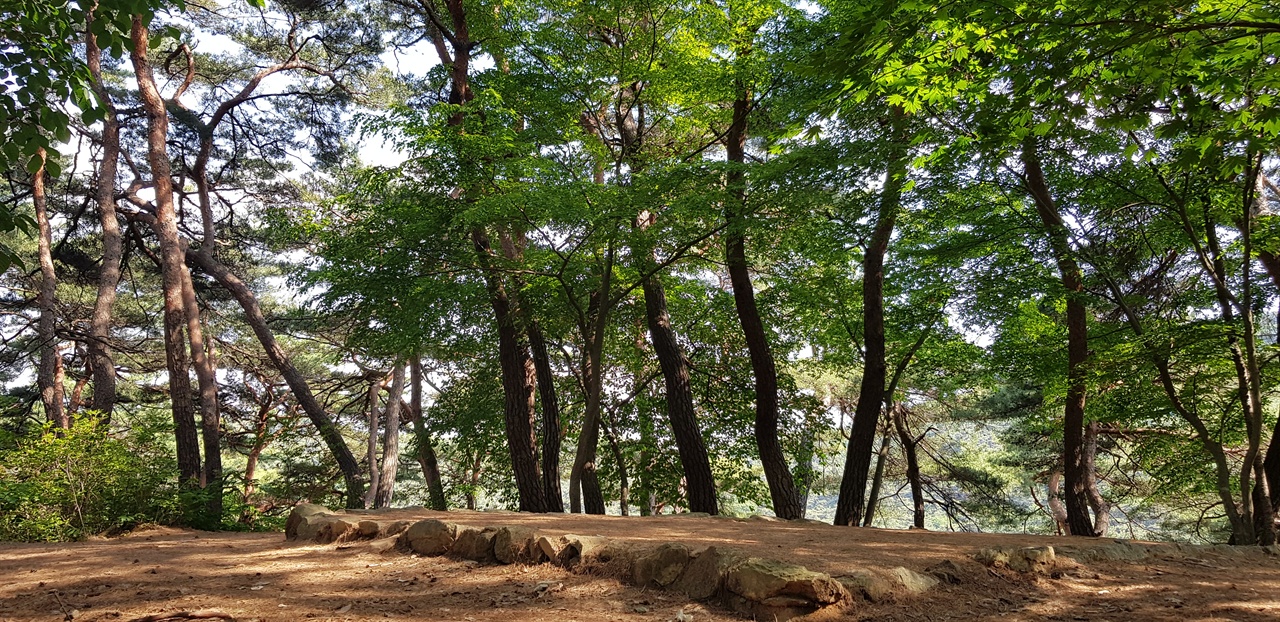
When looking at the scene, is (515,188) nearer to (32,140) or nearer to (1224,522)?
(32,140)

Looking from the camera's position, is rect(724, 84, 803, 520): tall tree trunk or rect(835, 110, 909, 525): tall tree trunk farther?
rect(724, 84, 803, 520): tall tree trunk

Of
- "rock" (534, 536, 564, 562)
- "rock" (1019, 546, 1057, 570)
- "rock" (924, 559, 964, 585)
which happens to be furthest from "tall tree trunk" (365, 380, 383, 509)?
"rock" (1019, 546, 1057, 570)

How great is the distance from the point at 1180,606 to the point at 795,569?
1.91 meters

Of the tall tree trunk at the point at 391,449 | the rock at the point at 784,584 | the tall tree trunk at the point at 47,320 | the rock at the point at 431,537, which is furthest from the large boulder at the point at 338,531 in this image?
the tall tree trunk at the point at 47,320

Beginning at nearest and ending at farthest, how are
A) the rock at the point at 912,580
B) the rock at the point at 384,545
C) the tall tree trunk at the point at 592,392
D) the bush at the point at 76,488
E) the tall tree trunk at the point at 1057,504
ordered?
1. the rock at the point at 912,580
2. the rock at the point at 384,545
3. the bush at the point at 76,488
4. the tall tree trunk at the point at 592,392
5. the tall tree trunk at the point at 1057,504

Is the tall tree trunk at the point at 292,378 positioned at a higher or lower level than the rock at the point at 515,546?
higher

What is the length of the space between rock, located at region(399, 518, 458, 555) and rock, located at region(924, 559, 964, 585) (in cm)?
303

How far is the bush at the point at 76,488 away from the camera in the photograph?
6613 millimetres

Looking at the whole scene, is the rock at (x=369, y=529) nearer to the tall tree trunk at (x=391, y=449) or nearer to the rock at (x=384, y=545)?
the rock at (x=384, y=545)

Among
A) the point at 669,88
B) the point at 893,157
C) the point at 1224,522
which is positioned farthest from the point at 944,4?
the point at 1224,522

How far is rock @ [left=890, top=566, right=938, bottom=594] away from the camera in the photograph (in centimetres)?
337

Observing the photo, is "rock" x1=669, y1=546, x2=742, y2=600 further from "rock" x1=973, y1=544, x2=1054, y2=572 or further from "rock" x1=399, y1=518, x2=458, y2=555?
"rock" x1=399, y1=518, x2=458, y2=555

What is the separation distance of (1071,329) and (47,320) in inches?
619

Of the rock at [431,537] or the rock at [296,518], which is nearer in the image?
the rock at [431,537]
